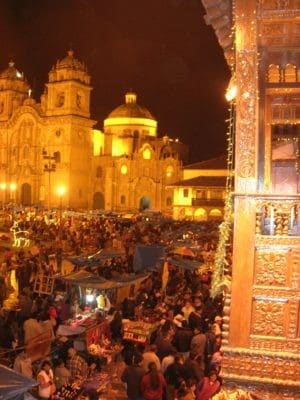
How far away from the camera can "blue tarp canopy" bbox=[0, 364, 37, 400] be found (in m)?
5.43

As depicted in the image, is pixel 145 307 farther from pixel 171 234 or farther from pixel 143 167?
pixel 143 167

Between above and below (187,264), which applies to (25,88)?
above

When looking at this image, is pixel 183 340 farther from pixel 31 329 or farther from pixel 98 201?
pixel 98 201

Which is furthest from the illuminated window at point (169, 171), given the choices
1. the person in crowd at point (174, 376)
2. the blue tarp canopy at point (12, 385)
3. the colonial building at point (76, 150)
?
the blue tarp canopy at point (12, 385)

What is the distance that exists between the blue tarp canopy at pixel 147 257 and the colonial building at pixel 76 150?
118 ft

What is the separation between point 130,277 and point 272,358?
26.1 ft

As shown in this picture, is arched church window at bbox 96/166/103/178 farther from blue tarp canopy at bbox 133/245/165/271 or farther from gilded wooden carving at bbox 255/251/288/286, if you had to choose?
gilded wooden carving at bbox 255/251/288/286

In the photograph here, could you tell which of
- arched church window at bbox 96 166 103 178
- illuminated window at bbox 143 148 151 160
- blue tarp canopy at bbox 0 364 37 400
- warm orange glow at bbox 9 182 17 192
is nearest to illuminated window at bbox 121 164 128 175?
illuminated window at bbox 143 148 151 160

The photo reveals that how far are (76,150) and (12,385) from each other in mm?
51152

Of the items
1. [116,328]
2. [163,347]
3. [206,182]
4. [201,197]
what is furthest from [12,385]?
[206,182]

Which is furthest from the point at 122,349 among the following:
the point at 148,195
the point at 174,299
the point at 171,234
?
the point at 148,195

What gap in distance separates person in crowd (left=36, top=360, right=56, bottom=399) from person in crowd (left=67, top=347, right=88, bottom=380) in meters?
0.84

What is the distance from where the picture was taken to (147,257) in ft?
55.5

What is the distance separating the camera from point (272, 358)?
4996 millimetres
